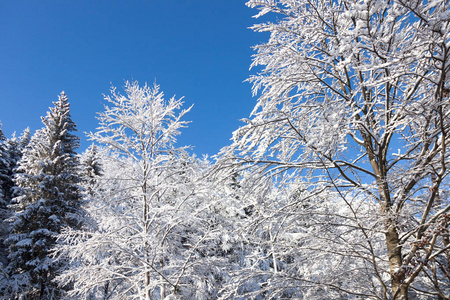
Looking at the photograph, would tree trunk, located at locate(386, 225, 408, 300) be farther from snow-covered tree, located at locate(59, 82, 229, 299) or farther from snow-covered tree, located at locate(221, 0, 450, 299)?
snow-covered tree, located at locate(59, 82, 229, 299)

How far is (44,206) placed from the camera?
1155cm

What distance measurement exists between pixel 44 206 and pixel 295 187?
470 inches

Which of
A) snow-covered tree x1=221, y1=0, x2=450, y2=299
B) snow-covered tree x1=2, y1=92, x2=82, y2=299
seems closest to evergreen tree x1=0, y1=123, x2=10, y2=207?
snow-covered tree x1=2, y1=92, x2=82, y2=299

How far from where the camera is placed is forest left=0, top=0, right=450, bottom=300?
2.51 metres

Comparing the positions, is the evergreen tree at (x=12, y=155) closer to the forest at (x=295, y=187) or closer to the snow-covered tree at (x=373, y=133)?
the forest at (x=295, y=187)

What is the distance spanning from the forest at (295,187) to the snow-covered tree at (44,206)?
0.26 ft

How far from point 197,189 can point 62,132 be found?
11171 mm

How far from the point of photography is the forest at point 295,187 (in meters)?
2.51

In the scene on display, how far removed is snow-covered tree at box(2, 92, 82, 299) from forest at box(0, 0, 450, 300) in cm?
8

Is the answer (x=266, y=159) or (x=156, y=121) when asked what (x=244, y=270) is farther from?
(x=156, y=121)

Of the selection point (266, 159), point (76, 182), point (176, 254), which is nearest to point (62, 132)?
point (76, 182)

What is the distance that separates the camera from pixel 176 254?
7.08 meters

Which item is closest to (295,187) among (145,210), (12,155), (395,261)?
(395,261)

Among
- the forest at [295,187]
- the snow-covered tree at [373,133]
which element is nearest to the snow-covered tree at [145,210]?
the forest at [295,187]
